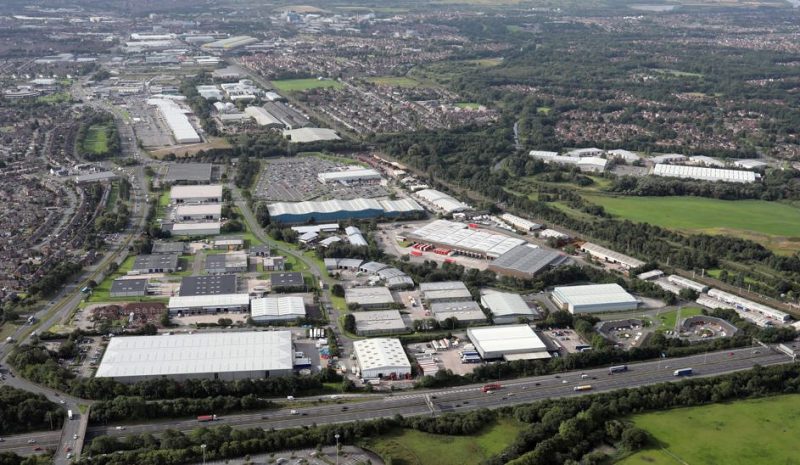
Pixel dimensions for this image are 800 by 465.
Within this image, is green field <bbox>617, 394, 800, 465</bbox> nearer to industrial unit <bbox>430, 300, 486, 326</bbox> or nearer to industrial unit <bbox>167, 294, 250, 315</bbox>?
industrial unit <bbox>430, 300, 486, 326</bbox>

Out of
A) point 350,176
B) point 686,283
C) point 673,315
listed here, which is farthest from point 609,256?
point 350,176

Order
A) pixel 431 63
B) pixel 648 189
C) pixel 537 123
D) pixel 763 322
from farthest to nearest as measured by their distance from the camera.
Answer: pixel 431 63, pixel 537 123, pixel 648 189, pixel 763 322

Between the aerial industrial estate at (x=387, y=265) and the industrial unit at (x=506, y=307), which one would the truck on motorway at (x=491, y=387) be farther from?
the industrial unit at (x=506, y=307)

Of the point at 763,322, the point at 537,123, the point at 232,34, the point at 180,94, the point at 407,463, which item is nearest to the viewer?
the point at 407,463

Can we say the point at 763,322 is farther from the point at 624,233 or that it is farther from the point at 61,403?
the point at 61,403

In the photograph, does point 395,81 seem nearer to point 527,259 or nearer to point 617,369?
point 527,259

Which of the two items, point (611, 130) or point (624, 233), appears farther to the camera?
point (611, 130)

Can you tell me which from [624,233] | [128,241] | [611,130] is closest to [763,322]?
[624,233]
